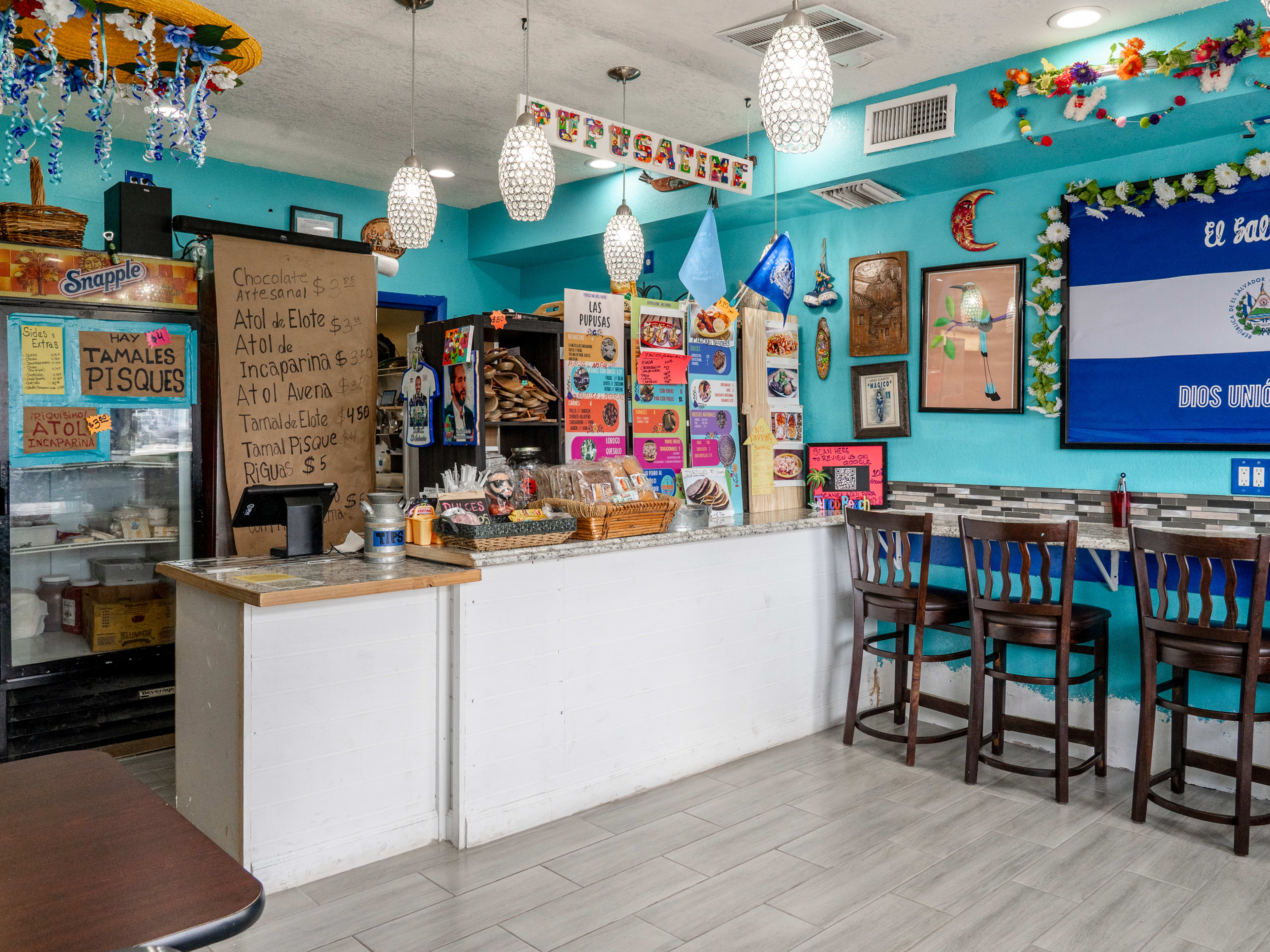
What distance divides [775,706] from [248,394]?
274 centimetres

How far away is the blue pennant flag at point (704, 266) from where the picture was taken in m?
4.15

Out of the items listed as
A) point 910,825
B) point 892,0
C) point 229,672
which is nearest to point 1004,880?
point 910,825

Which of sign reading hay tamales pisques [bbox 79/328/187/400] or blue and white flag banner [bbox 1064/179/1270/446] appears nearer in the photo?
blue and white flag banner [bbox 1064/179/1270/446]

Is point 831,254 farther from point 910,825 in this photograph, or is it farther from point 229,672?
point 229,672

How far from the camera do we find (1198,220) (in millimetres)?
3592

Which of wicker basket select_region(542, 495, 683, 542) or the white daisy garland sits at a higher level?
the white daisy garland

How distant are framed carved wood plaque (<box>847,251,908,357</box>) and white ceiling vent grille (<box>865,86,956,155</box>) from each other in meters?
0.67

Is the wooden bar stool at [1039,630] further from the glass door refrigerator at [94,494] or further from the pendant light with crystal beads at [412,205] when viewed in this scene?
the glass door refrigerator at [94,494]

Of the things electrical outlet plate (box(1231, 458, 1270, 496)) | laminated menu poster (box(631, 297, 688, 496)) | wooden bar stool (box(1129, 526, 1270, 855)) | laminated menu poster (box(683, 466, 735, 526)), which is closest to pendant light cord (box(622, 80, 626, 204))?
laminated menu poster (box(631, 297, 688, 496))

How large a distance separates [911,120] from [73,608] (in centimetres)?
442

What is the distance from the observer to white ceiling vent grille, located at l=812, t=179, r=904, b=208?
4.33m

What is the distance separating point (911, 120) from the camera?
13.0 feet

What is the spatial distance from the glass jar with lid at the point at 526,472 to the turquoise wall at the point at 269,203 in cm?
233

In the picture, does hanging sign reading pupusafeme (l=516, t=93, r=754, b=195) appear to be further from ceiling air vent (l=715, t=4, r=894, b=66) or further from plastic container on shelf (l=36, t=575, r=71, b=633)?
plastic container on shelf (l=36, t=575, r=71, b=633)
